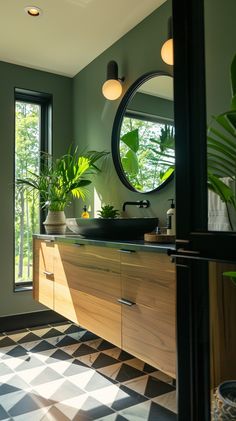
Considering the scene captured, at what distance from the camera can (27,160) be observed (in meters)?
3.21

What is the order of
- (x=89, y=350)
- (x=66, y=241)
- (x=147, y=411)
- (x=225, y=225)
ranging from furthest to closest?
(x=89, y=350) < (x=66, y=241) < (x=147, y=411) < (x=225, y=225)

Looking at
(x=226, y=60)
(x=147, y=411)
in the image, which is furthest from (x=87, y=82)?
(x=147, y=411)

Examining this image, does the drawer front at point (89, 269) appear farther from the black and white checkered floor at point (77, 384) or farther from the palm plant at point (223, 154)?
the palm plant at point (223, 154)

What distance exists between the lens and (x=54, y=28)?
2.46m

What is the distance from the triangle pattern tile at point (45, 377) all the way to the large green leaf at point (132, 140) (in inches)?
60.0

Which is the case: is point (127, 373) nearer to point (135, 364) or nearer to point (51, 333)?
point (135, 364)

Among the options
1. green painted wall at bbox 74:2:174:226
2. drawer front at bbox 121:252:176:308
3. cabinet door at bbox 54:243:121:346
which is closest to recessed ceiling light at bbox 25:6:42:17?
green painted wall at bbox 74:2:174:226

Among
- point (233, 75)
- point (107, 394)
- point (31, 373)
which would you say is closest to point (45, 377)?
point (31, 373)

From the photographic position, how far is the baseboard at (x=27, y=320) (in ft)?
9.50

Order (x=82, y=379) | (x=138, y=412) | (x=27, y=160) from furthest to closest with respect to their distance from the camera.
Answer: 1. (x=27, y=160)
2. (x=82, y=379)
3. (x=138, y=412)

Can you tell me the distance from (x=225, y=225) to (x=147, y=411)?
1.23 meters

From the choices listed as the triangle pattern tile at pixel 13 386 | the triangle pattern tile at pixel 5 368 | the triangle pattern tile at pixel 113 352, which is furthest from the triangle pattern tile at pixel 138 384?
the triangle pattern tile at pixel 5 368

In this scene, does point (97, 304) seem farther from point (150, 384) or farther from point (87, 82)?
point (87, 82)

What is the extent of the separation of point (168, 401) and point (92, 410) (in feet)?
1.27
